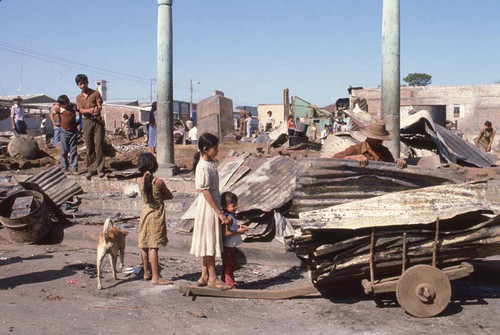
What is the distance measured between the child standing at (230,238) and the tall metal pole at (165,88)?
4896 mm

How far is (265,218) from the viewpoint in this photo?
6879 millimetres

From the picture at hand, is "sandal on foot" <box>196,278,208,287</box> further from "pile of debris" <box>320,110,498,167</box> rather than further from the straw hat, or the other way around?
"pile of debris" <box>320,110,498,167</box>

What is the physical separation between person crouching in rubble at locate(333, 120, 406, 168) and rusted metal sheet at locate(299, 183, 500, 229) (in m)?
1.28

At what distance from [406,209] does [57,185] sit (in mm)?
6559

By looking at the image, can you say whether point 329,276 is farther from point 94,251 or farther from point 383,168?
point 94,251

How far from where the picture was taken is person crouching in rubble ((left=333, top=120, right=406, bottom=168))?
6.33 m

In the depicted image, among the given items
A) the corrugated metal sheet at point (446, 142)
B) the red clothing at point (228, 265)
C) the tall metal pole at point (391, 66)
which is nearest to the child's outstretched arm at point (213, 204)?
the red clothing at point (228, 265)

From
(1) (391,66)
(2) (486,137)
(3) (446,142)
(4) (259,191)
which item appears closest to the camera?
(4) (259,191)

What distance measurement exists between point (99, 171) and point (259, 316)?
243 inches

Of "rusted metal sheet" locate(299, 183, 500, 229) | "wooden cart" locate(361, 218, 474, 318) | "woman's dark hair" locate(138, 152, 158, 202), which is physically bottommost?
"wooden cart" locate(361, 218, 474, 318)

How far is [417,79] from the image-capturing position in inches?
3132

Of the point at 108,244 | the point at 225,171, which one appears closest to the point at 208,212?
the point at 108,244

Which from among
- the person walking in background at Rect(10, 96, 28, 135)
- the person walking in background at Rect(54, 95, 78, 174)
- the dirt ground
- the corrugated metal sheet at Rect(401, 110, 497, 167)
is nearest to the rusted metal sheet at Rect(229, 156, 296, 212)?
the dirt ground

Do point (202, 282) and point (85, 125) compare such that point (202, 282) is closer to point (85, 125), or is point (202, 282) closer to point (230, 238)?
point (230, 238)
